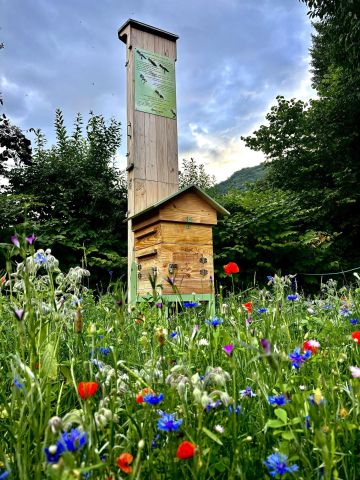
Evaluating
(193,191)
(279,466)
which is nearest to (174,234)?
(193,191)

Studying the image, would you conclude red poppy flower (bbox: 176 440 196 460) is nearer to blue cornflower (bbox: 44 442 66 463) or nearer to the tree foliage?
blue cornflower (bbox: 44 442 66 463)

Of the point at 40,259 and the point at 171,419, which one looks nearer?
the point at 171,419

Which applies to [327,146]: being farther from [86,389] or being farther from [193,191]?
[86,389]

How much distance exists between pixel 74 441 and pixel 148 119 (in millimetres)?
5053

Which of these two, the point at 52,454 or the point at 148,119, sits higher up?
the point at 148,119

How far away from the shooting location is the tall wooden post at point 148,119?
5.20 m

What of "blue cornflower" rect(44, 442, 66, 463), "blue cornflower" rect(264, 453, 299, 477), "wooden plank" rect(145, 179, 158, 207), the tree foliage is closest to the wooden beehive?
"wooden plank" rect(145, 179, 158, 207)

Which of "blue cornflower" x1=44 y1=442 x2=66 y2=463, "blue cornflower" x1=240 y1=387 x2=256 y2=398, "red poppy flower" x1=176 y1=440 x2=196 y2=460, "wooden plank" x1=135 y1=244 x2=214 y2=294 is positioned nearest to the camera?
"blue cornflower" x1=44 y1=442 x2=66 y2=463

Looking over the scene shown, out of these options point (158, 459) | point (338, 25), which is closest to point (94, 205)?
point (338, 25)

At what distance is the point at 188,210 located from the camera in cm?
477

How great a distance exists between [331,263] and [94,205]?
18.7 feet

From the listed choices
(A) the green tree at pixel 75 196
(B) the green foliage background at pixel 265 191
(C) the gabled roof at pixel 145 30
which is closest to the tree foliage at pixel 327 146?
(B) the green foliage background at pixel 265 191

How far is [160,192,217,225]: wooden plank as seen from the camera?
4.59 metres

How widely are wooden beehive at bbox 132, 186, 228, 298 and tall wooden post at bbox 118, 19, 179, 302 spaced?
41 cm
